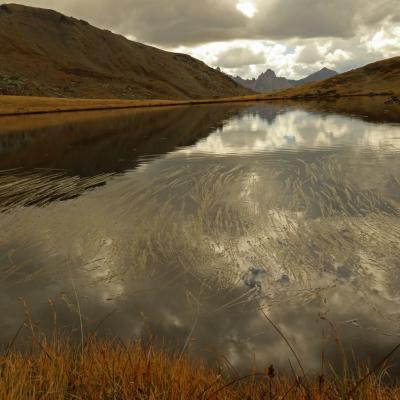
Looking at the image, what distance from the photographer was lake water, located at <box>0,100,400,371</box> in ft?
20.8

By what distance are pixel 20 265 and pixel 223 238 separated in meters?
4.83

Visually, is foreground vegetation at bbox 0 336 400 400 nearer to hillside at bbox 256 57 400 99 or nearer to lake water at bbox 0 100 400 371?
lake water at bbox 0 100 400 371

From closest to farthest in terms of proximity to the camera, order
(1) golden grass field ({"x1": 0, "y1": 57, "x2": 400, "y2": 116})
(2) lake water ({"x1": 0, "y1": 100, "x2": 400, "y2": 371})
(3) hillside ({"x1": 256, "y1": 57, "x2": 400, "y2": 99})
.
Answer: (2) lake water ({"x1": 0, "y1": 100, "x2": 400, "y2": 371}) → (1) golden grass field ({"x1": 0, "y1": 57, "x2": 400, "y2": 116}) → (3) hillside ({"x1": 256, "y1": 57, "x2": 400, "y2": 99})

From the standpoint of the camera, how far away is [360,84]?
130 metres

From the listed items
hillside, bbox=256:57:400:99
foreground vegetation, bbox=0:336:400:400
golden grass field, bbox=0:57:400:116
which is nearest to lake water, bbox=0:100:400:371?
foreground vegetation, bbox=0:336:400:400

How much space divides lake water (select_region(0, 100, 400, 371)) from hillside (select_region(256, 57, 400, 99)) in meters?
107

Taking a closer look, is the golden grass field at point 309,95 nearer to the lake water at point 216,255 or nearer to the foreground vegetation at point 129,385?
the lake water at point 216,255

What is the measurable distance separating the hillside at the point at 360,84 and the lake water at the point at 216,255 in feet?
350

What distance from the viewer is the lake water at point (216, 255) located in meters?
6.35

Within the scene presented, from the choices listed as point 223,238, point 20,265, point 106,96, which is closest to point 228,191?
point 223,238

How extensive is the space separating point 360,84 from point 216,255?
13789 centimetres

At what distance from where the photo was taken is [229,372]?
536cm

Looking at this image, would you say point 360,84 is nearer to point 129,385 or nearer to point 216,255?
point 216,255

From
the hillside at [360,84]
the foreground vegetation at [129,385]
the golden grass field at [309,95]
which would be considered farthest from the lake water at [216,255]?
the hillside at [360,84]
